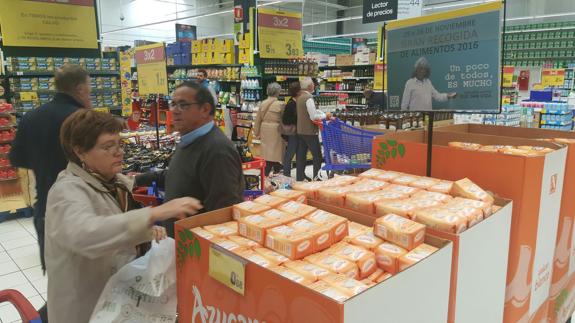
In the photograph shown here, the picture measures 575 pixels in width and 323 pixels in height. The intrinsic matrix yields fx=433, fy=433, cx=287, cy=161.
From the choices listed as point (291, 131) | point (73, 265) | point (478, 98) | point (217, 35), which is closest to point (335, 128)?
point (291, 131)

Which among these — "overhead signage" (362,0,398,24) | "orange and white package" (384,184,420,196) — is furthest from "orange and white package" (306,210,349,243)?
"overhead signage" (362,0,398,24)

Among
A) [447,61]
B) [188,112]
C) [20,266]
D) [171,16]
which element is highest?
[171,16]

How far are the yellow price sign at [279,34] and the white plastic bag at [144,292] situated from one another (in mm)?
6600

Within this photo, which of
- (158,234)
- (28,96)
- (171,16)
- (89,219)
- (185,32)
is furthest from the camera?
(171,16)

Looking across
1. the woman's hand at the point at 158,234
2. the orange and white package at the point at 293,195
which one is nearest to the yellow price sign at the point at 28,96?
the woman's hand at the point at 158,234

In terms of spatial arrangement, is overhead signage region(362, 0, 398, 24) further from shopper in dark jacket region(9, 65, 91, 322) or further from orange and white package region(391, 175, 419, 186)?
orange and white package region(391, 175, 419, 186)

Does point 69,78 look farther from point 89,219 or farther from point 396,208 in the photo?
point 396,208

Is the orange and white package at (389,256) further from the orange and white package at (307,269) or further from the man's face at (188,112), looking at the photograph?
the man's face at (188,112)

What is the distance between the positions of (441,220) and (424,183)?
50cm

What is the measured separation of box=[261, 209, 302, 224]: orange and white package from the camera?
4.47 feet

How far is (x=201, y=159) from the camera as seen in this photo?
2115 mm

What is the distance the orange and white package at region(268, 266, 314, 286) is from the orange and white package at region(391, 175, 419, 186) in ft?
2.88

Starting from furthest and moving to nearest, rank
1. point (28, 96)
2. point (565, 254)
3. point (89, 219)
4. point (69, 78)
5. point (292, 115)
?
point (292, 115)
point (28, 96)
point (69, 78)
point (565, 254)
point (89, 219)

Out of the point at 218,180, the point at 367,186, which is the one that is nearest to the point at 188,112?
the point at 218,180
